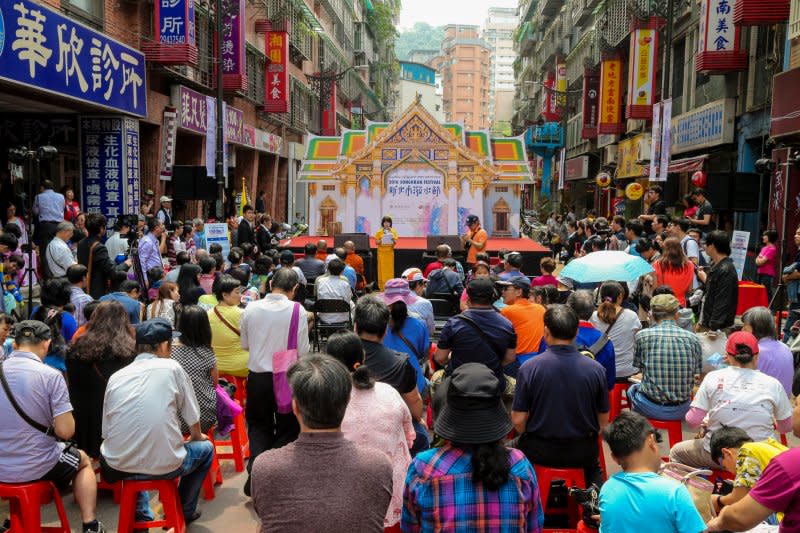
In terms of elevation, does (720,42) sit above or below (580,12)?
below

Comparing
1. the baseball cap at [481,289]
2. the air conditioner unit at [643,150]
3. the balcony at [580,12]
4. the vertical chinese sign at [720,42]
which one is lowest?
the baseball cap at [481,289]

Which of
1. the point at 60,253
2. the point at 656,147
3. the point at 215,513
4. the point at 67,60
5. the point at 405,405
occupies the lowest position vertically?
the point at 215,513

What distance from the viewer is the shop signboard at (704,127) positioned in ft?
59.8

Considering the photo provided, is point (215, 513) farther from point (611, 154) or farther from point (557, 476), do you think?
point (611, 154)

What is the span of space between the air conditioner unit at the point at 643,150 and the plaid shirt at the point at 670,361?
20.4 meters

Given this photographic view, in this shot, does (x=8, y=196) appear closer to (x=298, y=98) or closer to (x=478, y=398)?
(x=478, y=398)

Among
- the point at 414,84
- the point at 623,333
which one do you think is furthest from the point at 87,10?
the point at 414,84

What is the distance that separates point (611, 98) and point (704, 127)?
991 cm

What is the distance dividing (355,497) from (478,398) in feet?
2.11

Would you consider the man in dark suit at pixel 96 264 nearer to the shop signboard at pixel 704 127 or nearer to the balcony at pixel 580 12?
the shop signboard at pixel 704 127

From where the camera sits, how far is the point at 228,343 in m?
6.47

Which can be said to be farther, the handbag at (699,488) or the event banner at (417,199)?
the event banner at (417,199)

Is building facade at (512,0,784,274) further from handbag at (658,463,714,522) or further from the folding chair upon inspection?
handbag at (658,463,714,522)

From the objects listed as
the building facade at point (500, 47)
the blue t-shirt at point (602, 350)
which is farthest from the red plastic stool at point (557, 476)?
the building facade at point (500, 47)
